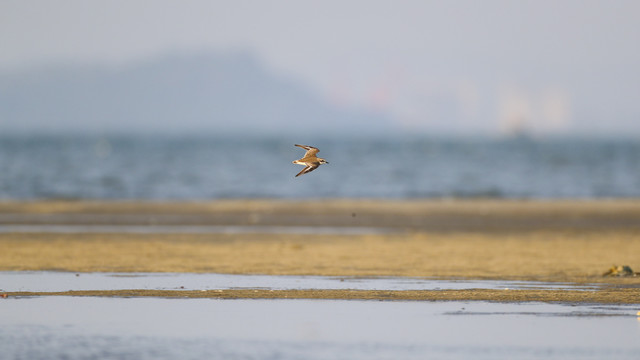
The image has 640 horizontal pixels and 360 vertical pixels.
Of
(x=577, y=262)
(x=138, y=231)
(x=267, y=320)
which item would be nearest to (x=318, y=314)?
(x=267, y=320)

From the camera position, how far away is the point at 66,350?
1216cm

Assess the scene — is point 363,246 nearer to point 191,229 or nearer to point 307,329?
point 191,229

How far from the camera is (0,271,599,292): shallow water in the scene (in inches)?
685

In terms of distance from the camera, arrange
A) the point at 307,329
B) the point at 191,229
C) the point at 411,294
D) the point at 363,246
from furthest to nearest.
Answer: the point at 191,229, the point at 363,246, the point at 411,294, the point at 307,329

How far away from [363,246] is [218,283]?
727 cm

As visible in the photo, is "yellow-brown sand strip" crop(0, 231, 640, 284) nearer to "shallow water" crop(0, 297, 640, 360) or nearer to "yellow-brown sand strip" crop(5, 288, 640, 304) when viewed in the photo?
"yellow-brown sand strip" crop(5, 288, 640, 304)

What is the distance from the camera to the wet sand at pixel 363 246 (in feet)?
62.2

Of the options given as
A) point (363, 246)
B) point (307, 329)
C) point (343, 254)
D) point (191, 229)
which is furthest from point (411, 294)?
point (191, 229)

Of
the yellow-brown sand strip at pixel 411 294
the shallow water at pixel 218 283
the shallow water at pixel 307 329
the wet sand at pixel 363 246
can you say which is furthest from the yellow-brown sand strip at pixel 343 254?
the shallow water at pixel 307 329

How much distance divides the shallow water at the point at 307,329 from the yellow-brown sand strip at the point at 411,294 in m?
0.42

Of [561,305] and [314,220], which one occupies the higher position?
[314,220]

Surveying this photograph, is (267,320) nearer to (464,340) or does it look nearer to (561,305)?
(464,340)

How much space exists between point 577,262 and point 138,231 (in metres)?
12.8

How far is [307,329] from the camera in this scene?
1357 cm
